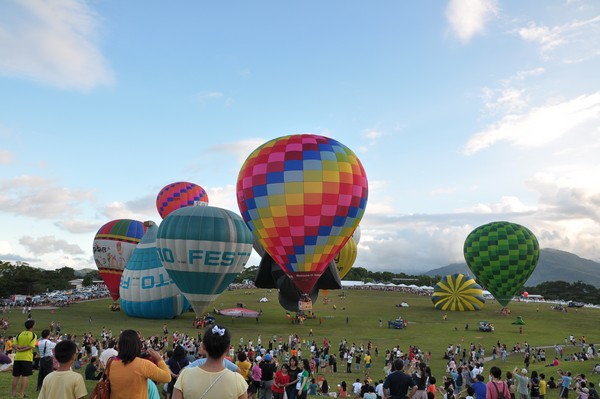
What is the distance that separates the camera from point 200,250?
31469mm

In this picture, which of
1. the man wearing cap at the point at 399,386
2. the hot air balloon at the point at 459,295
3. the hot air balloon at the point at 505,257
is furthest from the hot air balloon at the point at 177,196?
the man wearing cap at the point at 399,386

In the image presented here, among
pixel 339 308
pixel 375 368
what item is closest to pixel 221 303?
pixel 339 308

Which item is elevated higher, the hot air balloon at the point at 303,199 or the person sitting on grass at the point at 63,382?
the hot air balloon at the point at 303,199

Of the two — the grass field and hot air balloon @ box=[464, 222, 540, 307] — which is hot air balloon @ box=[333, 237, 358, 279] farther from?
hot air balloon @ box=[464, 222, 540, 307]

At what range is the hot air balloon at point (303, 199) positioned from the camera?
25641 millimetres

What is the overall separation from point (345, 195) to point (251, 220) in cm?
572

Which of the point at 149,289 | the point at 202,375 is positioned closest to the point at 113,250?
the point at 149,289

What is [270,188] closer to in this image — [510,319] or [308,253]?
[308,253]

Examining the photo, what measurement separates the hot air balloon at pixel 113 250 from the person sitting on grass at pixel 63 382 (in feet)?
137

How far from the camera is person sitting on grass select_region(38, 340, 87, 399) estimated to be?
4.19 m

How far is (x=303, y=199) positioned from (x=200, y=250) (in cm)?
978

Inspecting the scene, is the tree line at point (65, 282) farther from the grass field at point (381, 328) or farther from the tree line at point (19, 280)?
the grass field at point (381, 328)

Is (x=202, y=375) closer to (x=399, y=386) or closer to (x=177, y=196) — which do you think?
(x=399, y=386)

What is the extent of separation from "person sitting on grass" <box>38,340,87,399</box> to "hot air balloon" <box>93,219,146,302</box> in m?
41.7
